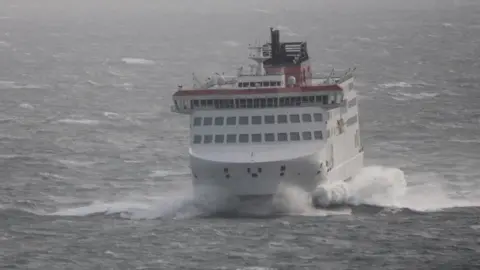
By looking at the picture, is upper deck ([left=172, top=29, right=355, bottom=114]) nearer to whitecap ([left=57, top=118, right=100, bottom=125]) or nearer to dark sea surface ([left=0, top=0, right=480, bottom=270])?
dark sea surface ([left=0, top=0, right=480, bottom=270])

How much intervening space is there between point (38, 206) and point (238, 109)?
1183cm

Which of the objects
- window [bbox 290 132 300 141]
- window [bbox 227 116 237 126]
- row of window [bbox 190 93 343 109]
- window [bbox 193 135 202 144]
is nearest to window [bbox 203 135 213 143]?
window [bbox 193 135 202 144]

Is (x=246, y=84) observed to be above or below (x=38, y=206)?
above

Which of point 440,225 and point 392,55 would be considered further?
point 392,55

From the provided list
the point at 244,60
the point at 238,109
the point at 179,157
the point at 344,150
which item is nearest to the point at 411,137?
the point at 179,157

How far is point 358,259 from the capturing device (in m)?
60.9

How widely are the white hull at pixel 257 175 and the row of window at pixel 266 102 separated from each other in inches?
134

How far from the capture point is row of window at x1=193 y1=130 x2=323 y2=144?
232 ft

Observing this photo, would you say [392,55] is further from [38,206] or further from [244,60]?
[38,206]

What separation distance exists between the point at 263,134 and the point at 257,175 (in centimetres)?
300

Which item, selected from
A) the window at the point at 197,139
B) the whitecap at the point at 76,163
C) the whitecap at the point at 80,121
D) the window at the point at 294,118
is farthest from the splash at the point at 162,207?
the whitecap at the point at 80,121

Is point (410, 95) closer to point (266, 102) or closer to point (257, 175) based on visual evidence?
point (266, 102)

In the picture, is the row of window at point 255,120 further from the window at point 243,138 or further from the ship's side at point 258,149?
the window at point 243,138

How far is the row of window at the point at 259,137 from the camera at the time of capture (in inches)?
2785
